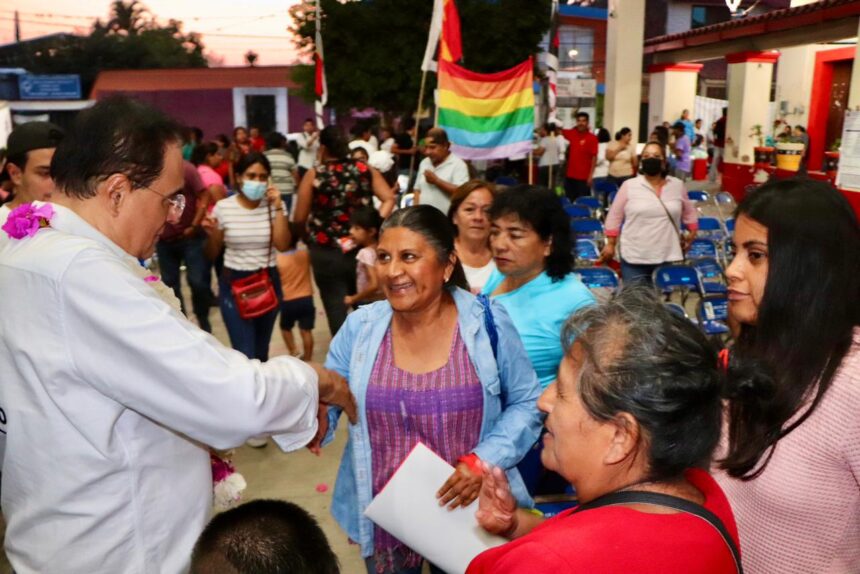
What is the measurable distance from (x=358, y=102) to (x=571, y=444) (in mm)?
21804

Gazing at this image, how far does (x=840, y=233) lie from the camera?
1.79m

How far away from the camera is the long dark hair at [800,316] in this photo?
5.73ft

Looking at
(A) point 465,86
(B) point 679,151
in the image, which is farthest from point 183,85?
(A) point 465,86

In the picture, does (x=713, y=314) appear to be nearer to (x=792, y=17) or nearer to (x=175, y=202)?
(x=175, y=202)

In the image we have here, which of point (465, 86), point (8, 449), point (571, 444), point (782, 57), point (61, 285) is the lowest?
point (8, 449)

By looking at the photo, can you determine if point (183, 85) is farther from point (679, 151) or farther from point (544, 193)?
point (544, 193)

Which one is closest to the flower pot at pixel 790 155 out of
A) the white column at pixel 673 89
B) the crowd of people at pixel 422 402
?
the white column at pixel 673 89

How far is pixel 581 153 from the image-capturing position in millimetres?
13070

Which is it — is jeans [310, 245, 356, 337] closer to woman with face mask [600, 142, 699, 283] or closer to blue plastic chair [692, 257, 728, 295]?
woman with face mask [600, 142, 699, 283]

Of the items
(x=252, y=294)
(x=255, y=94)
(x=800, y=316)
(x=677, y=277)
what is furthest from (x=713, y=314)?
(x=255, y=94)

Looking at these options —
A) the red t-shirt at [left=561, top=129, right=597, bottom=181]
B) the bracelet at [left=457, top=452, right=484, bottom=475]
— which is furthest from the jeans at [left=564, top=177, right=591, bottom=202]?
the bracelet at [left=457, top=452, right=484, bottom=475]

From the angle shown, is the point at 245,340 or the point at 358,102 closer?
the point at 245,340

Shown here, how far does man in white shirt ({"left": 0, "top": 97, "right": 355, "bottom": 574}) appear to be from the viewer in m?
1.58

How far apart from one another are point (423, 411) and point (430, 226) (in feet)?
2.19
